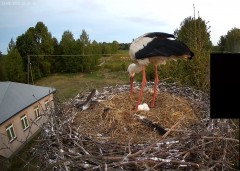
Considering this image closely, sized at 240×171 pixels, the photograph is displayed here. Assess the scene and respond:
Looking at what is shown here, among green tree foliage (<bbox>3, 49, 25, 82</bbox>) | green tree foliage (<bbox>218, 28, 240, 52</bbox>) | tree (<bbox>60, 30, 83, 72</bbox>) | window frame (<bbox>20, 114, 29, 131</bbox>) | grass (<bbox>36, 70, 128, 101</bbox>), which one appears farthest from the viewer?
tree (<bbox>60, 30, 83, 72</bbox>)

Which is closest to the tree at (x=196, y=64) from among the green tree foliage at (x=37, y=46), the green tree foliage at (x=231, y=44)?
the green tree foliage at (x=231, y=44)

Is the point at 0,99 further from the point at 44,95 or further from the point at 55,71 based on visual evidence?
the point at 55,71

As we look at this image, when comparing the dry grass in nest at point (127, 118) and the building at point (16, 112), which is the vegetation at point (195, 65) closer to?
the dry grass in nest at point (127, 118)

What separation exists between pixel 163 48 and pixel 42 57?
1300 centimetres

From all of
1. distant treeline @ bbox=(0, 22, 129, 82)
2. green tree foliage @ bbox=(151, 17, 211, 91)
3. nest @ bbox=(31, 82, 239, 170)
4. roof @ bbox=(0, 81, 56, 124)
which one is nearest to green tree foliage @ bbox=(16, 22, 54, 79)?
distant treeline @ bbox=(0, 22, 129, 82)

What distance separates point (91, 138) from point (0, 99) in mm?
7760

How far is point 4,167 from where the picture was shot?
7.05 m

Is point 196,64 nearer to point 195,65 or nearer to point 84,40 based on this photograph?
point 195,65

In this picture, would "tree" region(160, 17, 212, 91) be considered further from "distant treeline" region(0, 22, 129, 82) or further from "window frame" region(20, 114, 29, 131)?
"distant treeline" region(0, 22, 129, 82)

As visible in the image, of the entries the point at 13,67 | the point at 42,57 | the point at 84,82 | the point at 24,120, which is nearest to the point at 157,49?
the point at 84,82

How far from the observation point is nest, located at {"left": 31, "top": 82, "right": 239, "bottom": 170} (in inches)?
84.9

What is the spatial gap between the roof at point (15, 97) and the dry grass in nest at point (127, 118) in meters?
5.74

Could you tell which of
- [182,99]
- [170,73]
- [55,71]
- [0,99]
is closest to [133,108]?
[182,99]

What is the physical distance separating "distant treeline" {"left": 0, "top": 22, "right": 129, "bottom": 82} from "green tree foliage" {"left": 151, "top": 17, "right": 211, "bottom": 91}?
7.92m
